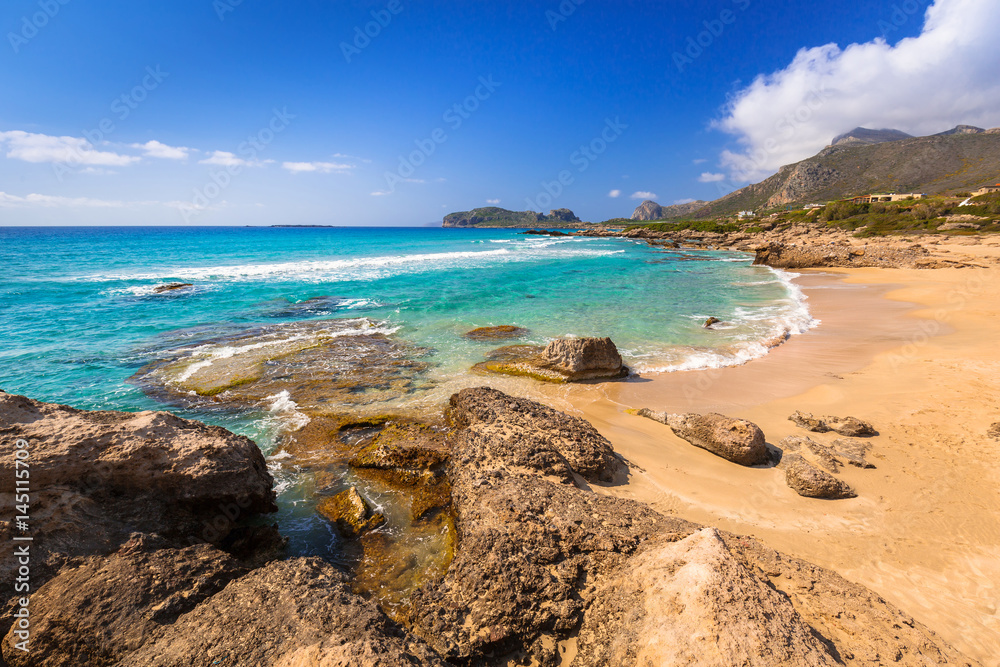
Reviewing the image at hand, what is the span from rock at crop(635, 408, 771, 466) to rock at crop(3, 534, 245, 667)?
6.86m

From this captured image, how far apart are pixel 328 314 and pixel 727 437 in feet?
55.3

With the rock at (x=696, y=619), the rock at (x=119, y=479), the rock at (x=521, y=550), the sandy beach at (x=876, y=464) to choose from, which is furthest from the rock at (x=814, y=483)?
the rock at (x=119, y=479)

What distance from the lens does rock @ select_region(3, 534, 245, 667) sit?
9.36 ft

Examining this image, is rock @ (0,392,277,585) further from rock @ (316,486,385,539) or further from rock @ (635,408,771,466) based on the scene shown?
rock @ (635,408,771,466)

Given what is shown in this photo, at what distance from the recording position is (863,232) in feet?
154

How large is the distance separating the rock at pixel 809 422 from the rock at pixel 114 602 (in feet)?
30.1

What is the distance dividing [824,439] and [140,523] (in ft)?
32.6

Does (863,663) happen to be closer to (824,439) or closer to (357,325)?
(824,439)

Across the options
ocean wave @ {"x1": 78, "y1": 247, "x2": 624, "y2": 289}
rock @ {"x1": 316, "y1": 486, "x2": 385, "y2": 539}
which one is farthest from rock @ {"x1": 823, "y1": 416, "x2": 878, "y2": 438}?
ocean wave @ {"x1": 78, "y1": 247, "x2": 624, "y2": 289}

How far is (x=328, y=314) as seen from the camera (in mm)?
18281

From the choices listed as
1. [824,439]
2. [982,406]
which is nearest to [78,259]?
[824,439]

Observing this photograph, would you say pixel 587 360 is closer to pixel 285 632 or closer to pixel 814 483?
pixel 814 483

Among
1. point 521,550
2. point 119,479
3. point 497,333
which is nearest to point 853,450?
point 521,550

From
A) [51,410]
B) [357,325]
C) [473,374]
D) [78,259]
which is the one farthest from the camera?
[78,259]
